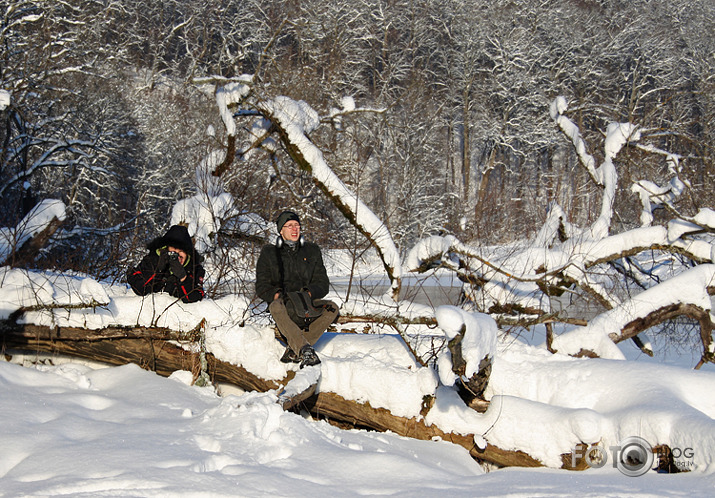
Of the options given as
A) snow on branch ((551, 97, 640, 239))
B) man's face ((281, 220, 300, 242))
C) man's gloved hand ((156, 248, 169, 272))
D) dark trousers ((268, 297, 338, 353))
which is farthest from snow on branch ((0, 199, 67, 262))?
snow on branch ((551, 97, 640, 239))

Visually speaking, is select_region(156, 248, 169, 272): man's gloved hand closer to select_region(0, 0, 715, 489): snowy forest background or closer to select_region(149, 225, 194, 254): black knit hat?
select_region(149, 225, 194, 254): black knit hat

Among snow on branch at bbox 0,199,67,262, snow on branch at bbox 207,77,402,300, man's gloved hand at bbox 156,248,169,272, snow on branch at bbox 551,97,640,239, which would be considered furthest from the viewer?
snow on branch at bbox 551,97,640,239

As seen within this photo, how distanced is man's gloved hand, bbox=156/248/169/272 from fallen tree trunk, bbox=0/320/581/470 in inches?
24.8

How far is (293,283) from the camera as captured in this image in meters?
5.16

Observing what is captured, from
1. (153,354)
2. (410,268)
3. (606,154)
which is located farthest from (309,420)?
(606,154)

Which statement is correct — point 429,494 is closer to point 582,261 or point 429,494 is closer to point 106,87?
point 582,261

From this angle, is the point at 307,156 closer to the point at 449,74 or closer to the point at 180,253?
the point at 180,253

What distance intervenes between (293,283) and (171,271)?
1234 millimetres

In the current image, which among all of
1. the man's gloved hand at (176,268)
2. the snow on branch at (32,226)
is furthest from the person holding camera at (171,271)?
the snow on branch at (32,226)

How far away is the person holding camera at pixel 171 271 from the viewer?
522cm

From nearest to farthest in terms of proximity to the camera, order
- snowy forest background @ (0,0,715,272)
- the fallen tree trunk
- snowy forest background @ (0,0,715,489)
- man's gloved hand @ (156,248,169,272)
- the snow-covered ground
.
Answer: the snow-covered ground < snowy forest background @ (0,0,715,489) < the fallen tree trunk < man's gloved hand @ (156,248,169,272) < snowy forest background @ (0,0,715,272)

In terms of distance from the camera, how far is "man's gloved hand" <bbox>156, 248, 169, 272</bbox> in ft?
17.5

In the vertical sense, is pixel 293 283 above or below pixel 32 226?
below

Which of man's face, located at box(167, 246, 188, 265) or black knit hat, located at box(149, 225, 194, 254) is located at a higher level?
black knit hat, located at box(149, 225, 194, 254)
